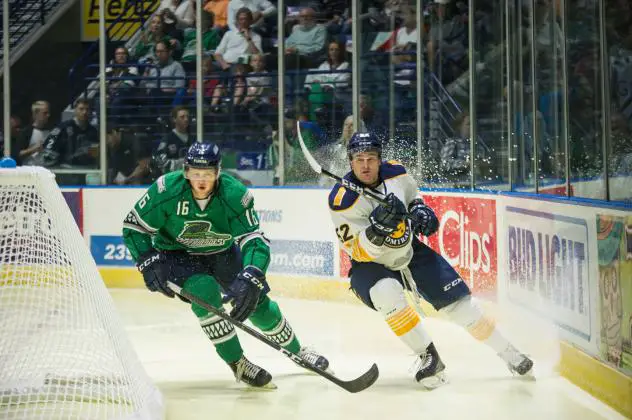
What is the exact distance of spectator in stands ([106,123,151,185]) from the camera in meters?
8.67

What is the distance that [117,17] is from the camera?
8.73 meters

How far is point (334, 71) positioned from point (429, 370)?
153 inches

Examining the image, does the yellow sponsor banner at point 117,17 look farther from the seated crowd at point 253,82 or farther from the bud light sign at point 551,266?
the bud light sign at point 551,266

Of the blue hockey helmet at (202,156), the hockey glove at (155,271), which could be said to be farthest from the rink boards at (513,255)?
the hockey glove at (155,271)

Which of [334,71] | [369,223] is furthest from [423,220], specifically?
[334,71]

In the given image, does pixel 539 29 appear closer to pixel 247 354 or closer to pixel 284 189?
pixel 247 354

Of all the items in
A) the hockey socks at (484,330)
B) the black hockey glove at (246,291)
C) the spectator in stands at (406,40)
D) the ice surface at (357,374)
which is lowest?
the ice surface at (357,374)

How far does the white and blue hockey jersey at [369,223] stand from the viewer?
180 inches

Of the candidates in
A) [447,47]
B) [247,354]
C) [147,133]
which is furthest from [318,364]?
[147,133]

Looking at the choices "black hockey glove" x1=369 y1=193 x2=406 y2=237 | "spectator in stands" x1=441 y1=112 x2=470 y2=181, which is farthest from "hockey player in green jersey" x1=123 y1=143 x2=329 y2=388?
"spectator in stands" x1=441 y1=112 x2=470 y2=181

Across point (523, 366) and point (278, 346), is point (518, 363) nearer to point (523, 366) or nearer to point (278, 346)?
point (523, 366)

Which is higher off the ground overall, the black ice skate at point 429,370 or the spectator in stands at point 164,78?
the spectator in stands at point 164,78

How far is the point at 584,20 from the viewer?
4820 millimetres

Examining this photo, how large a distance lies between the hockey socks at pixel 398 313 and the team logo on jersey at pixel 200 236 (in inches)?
27.3
